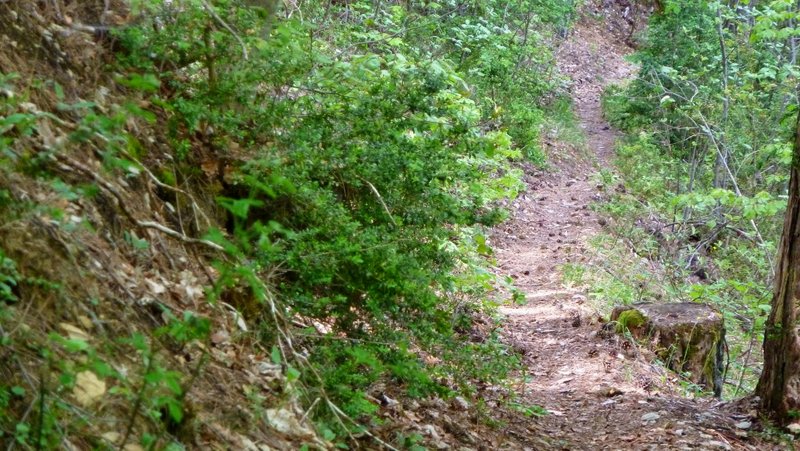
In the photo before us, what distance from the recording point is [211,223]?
4.51 metres

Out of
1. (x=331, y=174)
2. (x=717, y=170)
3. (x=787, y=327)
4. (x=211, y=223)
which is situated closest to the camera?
(x=211, y=223)

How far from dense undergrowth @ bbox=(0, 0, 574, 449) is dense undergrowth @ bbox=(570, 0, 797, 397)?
13.1ft

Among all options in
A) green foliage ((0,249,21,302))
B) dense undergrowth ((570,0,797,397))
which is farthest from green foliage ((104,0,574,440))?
dense undergrowth ((570,0,797,397))

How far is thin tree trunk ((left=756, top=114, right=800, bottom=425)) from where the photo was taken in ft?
18.9

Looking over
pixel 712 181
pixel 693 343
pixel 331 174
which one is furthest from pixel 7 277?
pixel 712 181

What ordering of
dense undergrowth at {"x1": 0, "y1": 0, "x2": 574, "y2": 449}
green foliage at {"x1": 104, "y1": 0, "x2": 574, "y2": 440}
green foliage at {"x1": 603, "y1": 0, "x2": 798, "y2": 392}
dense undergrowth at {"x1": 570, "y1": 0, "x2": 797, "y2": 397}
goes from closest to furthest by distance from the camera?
dense undergrowth at {"x1": 0, "y1": 0, "x2": 574, "y2": 449} < green foliage at {"x1": 104, "y1": 0, "x2": 574, "y2": 440} < dense undergrowth at {"x1": 570, "y1": 0, "x2": 797, "y2": 397} < green foliage at {"x1": 603, "y1": 0, "x2": 798, "y2": 392}

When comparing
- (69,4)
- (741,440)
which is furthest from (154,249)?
(741,440)

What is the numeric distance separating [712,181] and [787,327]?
9.45 meters

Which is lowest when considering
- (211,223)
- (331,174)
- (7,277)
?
(211,223)

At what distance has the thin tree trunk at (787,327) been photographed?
18.9 feet

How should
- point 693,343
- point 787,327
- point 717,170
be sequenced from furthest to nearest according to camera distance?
point 717,170 → point 693,343 → point 787,327

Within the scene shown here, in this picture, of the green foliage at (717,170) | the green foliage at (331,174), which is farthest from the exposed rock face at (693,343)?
the green foliage at (331,174)

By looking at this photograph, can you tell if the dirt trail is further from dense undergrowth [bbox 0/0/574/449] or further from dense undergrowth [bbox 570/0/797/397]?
dense undergrowth [bbox 0/0/574/449]

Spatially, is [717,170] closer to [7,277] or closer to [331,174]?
[331,174]
